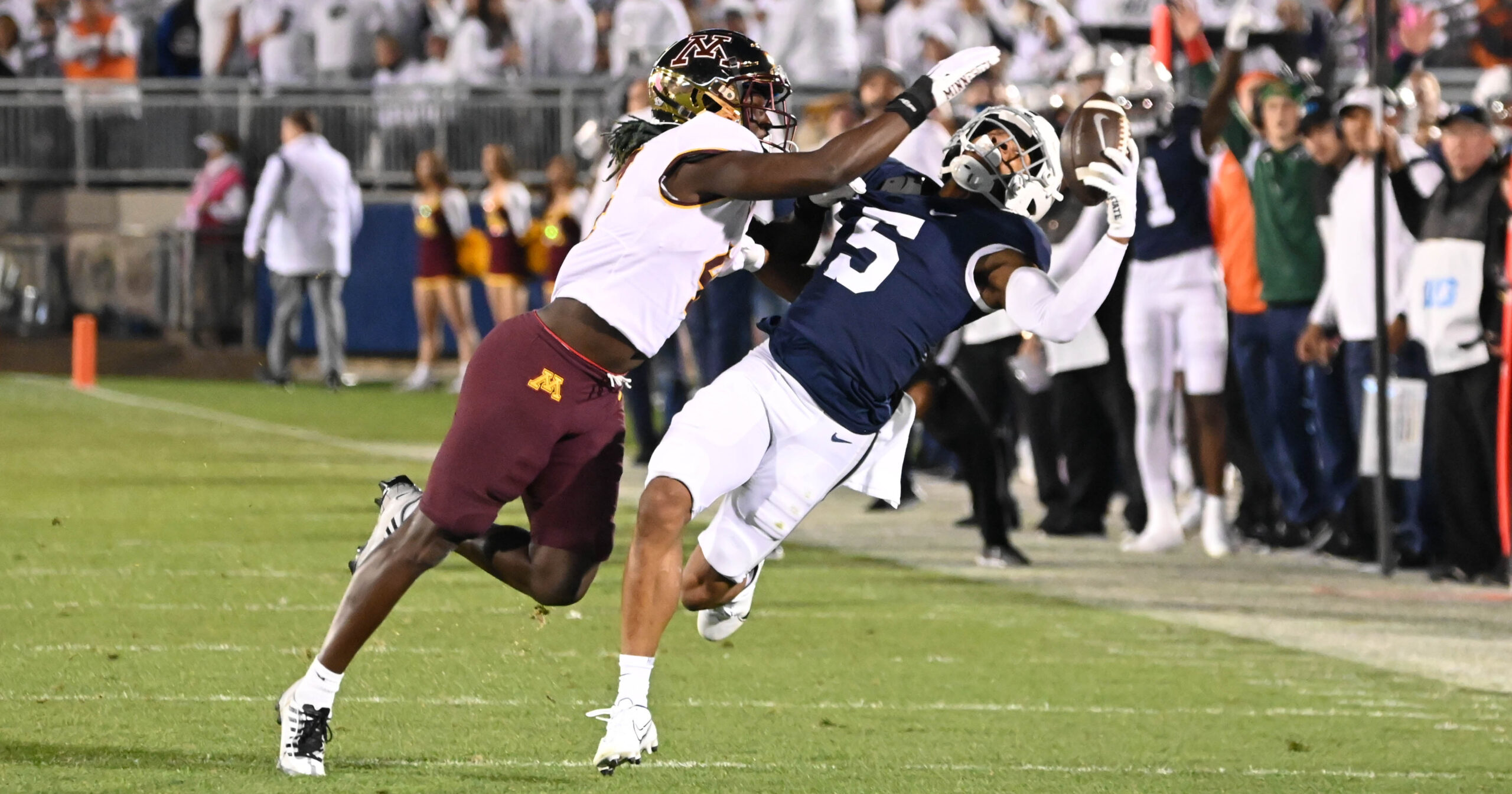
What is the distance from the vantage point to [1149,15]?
1570cm

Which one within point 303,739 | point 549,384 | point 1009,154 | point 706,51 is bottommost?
point 303,739

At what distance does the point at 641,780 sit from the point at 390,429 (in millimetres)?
10525

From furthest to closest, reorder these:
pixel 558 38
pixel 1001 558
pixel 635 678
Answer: pixel 558 38
pixel 1001 558
pixel 635 678

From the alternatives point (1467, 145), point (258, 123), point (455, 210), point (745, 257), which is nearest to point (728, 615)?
point (745, 257)

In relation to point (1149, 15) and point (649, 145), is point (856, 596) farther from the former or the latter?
point (1149, 15)

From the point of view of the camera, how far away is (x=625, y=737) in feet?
17.8

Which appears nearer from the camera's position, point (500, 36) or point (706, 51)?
point (706, 51)

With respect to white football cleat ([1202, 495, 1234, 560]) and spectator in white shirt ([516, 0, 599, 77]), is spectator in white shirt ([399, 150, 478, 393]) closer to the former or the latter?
spectator in white shirt ([516, 0, 599, 77])

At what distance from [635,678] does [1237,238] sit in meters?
6.47

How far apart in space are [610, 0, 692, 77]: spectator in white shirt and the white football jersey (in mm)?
12309

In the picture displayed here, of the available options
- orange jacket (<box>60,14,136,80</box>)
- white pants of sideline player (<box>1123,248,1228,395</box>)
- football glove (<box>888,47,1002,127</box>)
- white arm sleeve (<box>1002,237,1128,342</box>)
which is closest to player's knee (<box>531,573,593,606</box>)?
white arm sleeve (<box>1002,237,1128,342</box>)

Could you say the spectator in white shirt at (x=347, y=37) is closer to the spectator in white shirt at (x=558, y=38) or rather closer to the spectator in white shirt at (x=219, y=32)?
the spectator in white shirt at (x=219, y=32)

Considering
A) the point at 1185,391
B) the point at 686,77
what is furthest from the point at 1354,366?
the point at 686,77

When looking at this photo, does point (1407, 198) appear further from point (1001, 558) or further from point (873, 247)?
point (873, 247)
